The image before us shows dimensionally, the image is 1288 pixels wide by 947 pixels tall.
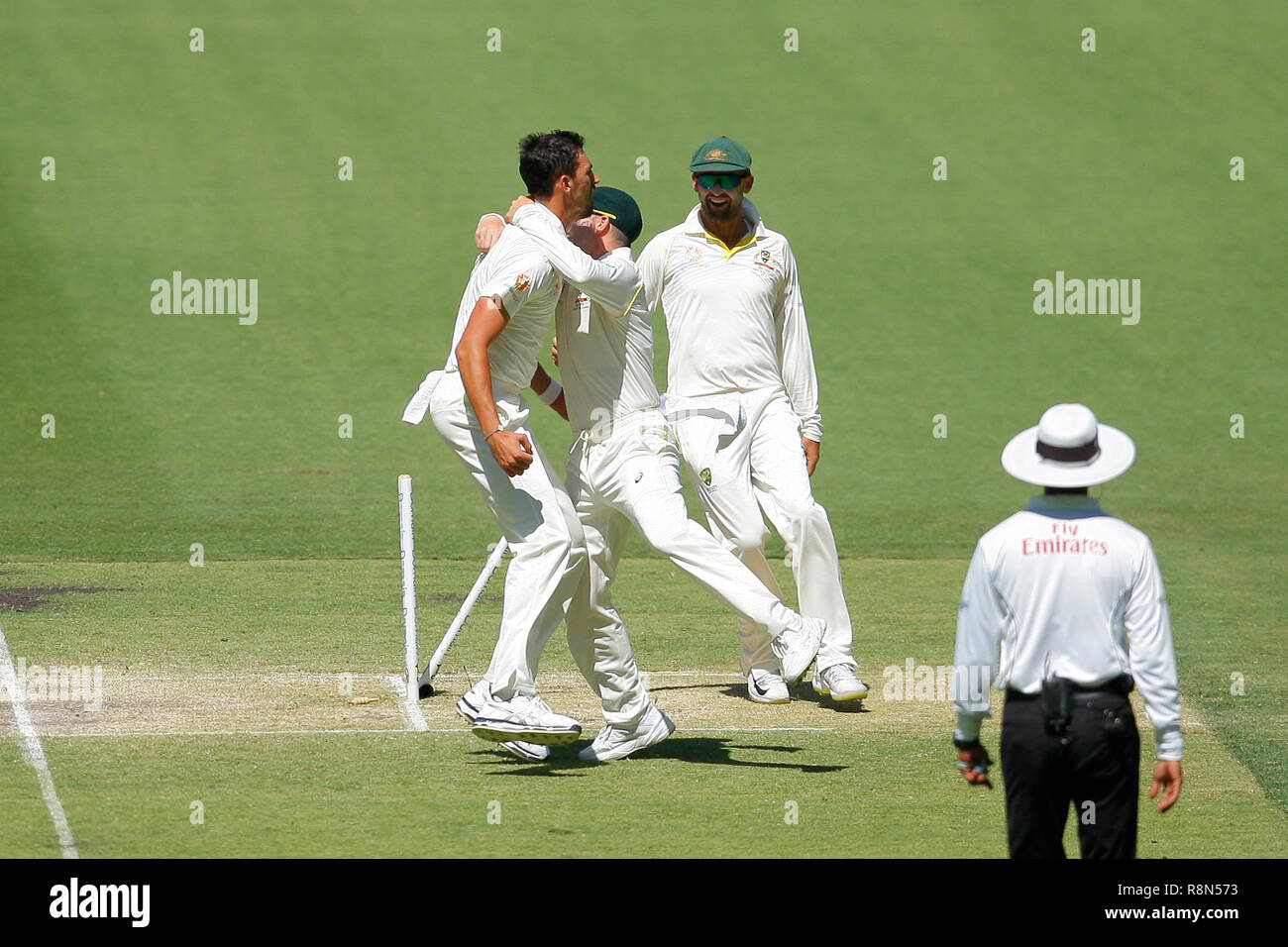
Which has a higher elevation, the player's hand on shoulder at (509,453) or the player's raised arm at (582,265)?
the player's raised arm at (582,265)

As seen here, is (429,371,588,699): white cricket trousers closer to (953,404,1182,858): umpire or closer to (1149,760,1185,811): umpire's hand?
(953,404,1182,858): umpire

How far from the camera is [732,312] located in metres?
9.95

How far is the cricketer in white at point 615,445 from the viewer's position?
8.06 meters

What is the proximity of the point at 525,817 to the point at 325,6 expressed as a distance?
2852 centimetres

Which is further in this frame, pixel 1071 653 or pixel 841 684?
Answer: pixel 841 684

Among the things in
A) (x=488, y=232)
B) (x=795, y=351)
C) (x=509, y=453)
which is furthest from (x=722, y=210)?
(x=509, y=453)

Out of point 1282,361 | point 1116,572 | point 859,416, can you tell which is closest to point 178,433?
point 859,416

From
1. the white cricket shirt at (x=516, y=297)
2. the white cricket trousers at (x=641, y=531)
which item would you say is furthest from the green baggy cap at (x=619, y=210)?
the white cricket trousers at (x=641, y=531)

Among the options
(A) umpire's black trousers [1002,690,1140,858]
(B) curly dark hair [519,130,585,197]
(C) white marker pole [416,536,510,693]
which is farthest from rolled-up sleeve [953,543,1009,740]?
(C) white marker pole [416,536,510,693]

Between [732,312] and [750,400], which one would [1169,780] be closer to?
[750,400]

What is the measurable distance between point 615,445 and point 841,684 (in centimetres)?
192

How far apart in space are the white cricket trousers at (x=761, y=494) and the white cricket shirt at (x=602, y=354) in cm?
134

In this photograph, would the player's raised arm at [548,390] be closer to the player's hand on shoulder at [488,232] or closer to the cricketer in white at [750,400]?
the player's hand on shoulder at [488,232]

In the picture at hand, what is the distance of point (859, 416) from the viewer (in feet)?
67.2
